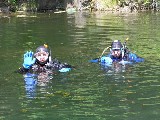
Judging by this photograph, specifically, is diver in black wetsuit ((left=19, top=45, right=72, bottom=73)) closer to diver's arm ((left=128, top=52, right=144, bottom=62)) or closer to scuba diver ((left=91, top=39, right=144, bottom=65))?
scuba diver ((left=91, top=39, right=144, bottom=65))

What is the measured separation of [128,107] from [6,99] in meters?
3.28

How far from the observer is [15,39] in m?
25.5

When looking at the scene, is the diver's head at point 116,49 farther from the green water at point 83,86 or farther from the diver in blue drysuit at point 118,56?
the green water at point 83,86

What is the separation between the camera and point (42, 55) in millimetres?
15812

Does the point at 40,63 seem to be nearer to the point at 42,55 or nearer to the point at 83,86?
the point at 42,55

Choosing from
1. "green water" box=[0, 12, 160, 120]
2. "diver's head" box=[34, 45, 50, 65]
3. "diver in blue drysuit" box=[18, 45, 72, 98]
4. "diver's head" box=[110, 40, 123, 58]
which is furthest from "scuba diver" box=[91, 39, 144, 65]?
"diver's head" box=[34, 45, 50, 65]

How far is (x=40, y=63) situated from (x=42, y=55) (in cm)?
30

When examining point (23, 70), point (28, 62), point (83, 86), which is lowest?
point (83, 86)

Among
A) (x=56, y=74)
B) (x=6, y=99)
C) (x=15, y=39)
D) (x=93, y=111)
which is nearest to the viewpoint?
(x=93, y=111)

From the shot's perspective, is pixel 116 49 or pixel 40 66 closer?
pixel 40 66

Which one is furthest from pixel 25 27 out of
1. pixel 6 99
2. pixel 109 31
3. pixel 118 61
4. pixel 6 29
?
pixel 6 99

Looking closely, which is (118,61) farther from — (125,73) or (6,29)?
(6,29)

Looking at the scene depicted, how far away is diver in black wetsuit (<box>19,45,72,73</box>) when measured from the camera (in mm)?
15781

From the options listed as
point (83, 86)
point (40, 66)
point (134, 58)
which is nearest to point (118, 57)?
point (134, 58)
